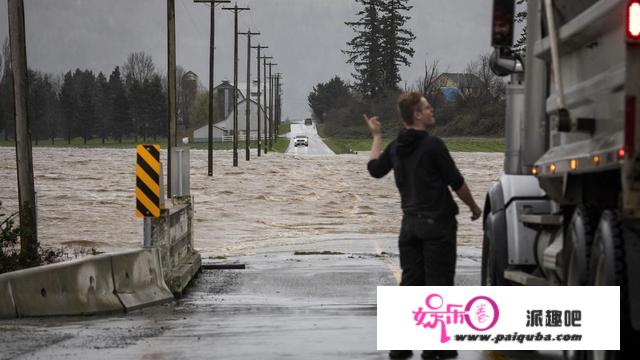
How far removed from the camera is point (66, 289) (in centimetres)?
1518

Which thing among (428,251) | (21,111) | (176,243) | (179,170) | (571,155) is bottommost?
(176,243)

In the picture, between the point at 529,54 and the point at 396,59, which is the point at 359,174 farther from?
the point at 396,59

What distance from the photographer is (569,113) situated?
9.05 metres

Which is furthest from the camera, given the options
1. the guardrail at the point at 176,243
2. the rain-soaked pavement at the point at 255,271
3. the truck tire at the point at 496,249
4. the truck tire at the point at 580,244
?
the guardrail at the point at 176,243

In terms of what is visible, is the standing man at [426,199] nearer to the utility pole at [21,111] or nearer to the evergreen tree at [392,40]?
the utility pole at [21,111]

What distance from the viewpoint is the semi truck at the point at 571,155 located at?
23.3 ft

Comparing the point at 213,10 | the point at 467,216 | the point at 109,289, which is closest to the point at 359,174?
the point at 213,10

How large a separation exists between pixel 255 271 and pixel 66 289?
6.60 meters

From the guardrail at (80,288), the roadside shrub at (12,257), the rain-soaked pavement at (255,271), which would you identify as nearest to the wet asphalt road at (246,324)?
the rain-soaked pavement at (255,271)

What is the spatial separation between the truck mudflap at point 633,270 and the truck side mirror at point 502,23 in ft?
14.3

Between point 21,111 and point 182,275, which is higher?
point 21,111

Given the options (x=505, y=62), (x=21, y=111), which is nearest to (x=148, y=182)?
(x=21, y=111)

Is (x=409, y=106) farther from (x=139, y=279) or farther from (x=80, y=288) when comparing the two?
(x=139, y=279)

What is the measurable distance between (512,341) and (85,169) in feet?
231
